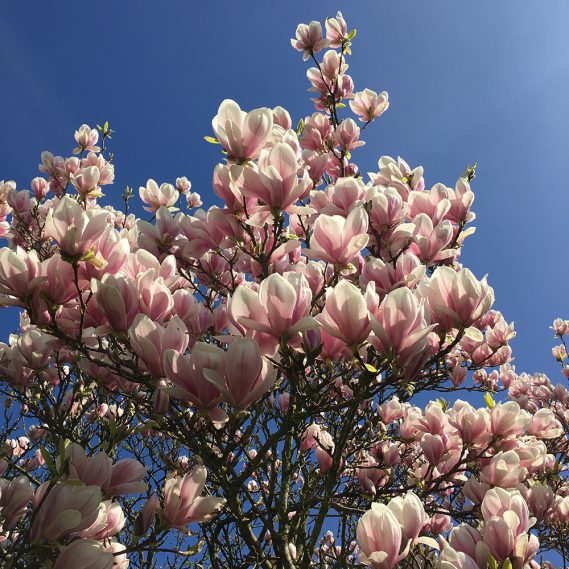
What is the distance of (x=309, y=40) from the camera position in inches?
174

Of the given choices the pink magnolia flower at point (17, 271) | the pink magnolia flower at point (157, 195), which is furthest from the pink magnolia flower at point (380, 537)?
the pink magnolia flower at point (157, 195)

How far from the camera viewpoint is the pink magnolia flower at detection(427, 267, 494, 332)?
1.52m

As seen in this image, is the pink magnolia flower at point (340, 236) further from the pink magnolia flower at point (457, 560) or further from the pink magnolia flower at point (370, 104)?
the pink magnolia flower at point (370, 104)

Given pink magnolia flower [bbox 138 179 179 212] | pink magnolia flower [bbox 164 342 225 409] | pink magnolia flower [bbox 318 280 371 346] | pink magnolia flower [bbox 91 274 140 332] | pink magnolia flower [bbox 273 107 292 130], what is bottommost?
pink magnolia flower [bbox 164 342 225 409]

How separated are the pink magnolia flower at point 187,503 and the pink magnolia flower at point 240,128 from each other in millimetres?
1208

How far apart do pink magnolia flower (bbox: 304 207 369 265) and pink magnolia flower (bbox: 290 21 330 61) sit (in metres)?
3.37

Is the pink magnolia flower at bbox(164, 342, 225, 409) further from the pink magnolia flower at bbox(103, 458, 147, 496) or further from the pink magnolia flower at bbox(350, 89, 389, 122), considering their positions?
the pink magnolia flower at bbox(350, 89, 389, 122)

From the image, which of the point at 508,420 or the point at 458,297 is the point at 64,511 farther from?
the point at 508,420

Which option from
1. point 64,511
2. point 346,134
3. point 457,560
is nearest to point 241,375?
point 64,511

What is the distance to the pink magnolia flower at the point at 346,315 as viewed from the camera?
1.35 meters

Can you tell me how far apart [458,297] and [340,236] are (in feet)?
1.47

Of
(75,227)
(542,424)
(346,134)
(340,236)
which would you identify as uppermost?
(346,134)

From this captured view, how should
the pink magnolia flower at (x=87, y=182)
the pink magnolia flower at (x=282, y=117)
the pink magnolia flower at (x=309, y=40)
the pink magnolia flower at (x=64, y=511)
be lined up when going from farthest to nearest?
the pink magnolia flower at (x=309, y=40) < the pink magnolia flower at (x=87, y=182) < the pink magnolia flower at (x=282, y=117) < the pink magnolia flower at (x=64, y=511)

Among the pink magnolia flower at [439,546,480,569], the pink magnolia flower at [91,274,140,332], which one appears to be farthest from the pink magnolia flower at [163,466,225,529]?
the pink magnolia flower at [439,546,480,569]
